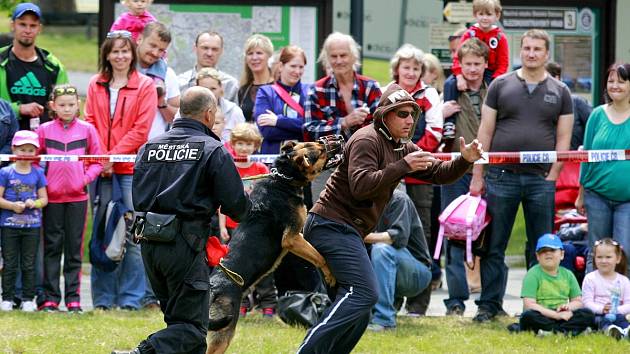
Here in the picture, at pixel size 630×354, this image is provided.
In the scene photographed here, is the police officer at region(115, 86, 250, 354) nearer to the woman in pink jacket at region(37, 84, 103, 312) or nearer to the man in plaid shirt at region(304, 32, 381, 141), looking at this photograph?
the man in plaid shirt at region(304, 32, 381, 141)

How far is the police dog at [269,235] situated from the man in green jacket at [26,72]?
3409mm

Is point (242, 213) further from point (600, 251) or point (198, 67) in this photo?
point (198, 67)

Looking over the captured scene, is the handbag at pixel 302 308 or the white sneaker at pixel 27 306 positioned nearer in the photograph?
the handbag at pixel 302 308

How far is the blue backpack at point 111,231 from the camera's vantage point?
1036 centimetres

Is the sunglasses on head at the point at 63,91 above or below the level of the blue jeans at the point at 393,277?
above

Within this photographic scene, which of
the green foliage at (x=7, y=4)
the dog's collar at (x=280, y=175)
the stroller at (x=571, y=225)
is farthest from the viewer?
the green foliage at (x=7, y=4)

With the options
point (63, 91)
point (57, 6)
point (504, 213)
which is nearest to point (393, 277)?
point (504, 213)

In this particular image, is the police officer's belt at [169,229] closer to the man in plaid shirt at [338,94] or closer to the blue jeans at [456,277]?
the man in plaid shirt at [338,94]

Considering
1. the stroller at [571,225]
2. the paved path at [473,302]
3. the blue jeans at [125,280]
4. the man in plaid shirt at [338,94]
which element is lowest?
the paved path at [473,302]

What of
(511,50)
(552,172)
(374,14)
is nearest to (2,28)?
(374,14)

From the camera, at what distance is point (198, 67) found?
459 inches

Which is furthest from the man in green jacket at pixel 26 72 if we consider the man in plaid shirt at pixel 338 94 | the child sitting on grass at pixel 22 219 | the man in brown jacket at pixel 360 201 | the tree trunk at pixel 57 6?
the tree trunk at pixel 57 6

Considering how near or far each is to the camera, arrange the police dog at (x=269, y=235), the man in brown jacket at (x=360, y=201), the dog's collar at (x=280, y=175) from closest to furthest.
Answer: the man in brown jacket at (x=360, y=201)
the police dog at (x=269, y=235)
the dog's collar at (x=280, y=175)

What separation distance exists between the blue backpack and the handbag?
1.61 m
